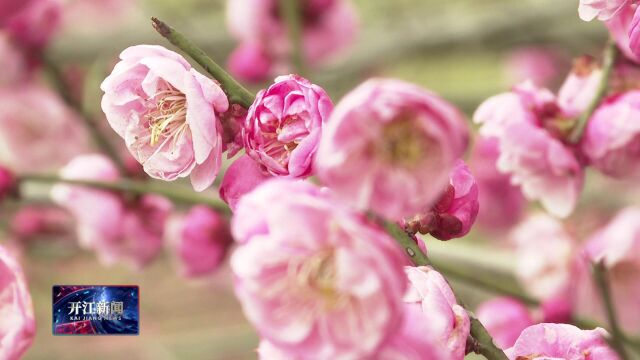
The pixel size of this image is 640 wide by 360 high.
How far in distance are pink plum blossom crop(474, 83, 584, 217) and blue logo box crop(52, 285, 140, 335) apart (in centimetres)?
19

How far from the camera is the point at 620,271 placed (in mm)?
660

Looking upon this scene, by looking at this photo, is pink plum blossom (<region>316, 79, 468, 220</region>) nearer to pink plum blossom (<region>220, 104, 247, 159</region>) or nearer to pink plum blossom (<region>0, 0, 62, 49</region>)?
pink plum blossom (<region>220, 104, 247, 159</region>)

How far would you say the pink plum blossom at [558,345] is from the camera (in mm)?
274

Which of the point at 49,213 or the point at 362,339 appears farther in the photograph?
the point at 49,213

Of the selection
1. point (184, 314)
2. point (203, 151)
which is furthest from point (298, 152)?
point (184, 314)

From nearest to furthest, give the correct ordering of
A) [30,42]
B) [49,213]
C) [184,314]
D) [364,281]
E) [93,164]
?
[364,281], [93,164], [30,42], [49,213], [184,314]

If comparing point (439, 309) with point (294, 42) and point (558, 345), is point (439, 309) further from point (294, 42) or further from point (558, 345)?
point (294, 42)

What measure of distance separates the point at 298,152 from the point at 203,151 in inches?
1.3

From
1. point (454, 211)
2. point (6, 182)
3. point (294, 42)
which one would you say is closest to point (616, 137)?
point (454, 211)

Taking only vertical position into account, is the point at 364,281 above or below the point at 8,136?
below

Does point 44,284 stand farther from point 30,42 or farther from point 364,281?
point 364,281

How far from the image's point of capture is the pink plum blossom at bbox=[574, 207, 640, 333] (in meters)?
0.59

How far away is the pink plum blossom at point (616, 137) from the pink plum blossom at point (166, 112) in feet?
0.65

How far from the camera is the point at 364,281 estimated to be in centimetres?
20
